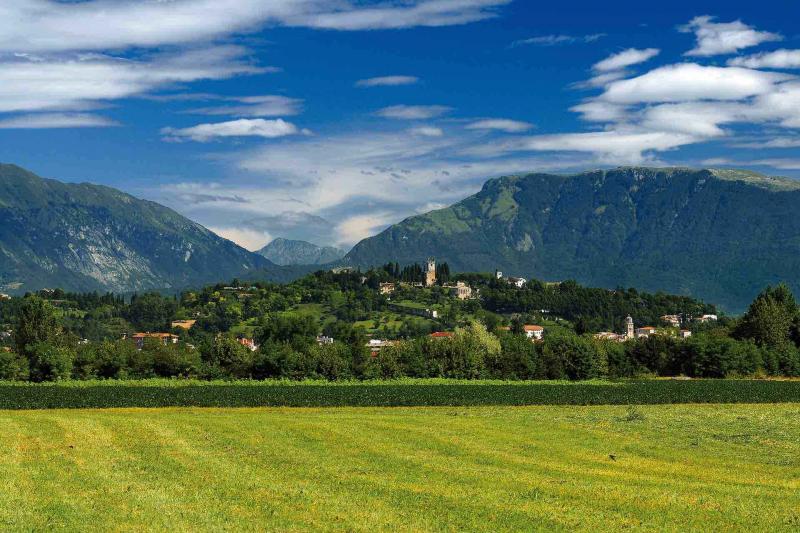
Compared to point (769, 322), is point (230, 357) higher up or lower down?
lower down

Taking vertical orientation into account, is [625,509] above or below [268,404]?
above

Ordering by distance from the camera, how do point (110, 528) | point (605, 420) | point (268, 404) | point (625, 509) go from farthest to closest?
point (268, 404)
point (605, 420)
point (625, 509)
point (110, 528)

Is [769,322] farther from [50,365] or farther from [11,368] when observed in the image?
[11,368]

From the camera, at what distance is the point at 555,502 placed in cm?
2652

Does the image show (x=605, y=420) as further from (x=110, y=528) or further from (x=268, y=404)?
(x=110, y=528)

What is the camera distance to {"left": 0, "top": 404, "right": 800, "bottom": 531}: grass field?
23.9 meters

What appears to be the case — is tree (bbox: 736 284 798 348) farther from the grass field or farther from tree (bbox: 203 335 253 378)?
the grass field

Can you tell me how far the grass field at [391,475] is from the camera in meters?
23.9

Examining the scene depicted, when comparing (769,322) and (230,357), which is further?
(769,322)

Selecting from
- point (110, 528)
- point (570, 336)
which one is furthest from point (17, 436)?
point (570, 336)

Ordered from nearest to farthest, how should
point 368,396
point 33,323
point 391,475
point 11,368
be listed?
point 391,475, point 368,396, point 11,368, point 33,323

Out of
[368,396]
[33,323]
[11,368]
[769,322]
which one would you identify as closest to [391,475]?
[368,396]

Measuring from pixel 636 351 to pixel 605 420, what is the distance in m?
86.7

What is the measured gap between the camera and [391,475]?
106ft
